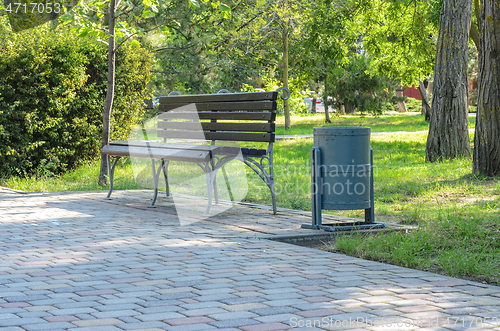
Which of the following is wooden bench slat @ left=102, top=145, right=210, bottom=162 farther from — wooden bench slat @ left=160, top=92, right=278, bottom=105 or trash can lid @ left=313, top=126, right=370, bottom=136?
trash can lid @ left=313, top=126, right=370, bottom=136

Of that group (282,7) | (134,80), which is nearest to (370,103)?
(282,7)

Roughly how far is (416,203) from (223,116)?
2571 mm

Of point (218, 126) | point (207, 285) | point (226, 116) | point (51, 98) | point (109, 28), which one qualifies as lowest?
point (207, 285)

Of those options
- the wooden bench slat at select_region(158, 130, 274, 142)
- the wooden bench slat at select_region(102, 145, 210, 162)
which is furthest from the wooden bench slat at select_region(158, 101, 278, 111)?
the wooden bench slat at select_region(102, 145, 210, 162)

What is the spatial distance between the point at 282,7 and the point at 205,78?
3877mm

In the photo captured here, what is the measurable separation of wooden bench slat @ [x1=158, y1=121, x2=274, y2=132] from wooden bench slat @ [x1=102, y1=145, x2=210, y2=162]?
2.42 ft

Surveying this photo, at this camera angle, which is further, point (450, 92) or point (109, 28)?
point (450, 92)

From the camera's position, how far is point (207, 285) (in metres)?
3.66

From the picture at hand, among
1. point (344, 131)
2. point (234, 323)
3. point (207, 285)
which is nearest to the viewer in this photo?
point (234, 323)

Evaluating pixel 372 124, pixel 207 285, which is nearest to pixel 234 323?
pixel 207 285

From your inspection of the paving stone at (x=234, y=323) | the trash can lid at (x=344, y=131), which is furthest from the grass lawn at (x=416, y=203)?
the paving stone at (x=234, y=323)

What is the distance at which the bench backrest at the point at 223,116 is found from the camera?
20.8ft

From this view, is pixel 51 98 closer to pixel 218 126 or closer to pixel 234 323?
pixel 218 126

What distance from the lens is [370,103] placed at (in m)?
29.7
